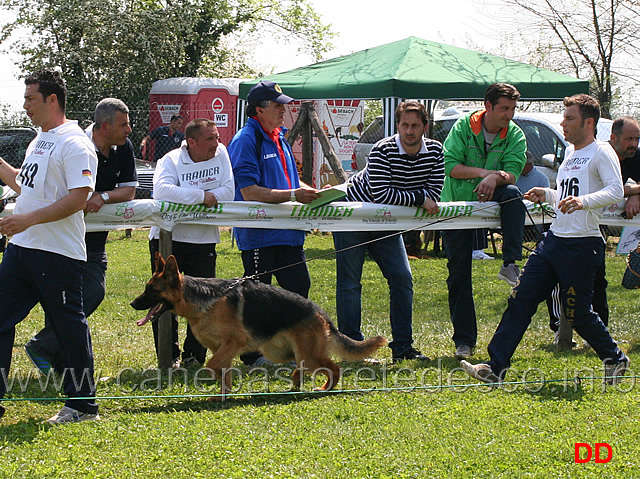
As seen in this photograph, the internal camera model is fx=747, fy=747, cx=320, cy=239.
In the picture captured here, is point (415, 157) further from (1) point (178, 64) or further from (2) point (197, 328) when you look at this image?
(1) point (178, 64)

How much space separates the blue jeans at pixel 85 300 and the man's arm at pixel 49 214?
1.21 metres

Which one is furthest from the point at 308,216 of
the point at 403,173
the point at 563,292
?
the point at 563,292

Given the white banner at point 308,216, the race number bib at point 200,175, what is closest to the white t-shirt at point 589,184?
the white banner at point 308,216

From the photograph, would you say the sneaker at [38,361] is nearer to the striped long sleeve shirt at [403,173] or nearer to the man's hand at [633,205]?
the striped long sleeve shirt at [403,173]

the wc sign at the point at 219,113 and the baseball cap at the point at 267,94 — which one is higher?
the wc sign at the point at 219,113

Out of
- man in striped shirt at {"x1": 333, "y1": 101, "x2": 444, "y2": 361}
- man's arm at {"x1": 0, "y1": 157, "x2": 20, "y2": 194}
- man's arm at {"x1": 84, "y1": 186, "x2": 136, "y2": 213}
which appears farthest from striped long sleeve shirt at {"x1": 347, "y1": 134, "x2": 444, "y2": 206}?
man's arm at {"x1": 0, "y1": 157, "x2": 20, "y2": 194}

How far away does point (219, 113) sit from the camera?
70.5 ft

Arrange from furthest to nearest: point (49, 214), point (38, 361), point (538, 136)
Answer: point (538, 136), point (38, 361), point (49, 214)

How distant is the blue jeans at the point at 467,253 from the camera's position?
6.38 meters

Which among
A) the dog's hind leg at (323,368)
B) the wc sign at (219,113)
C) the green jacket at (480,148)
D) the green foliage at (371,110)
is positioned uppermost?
the green foliage at (371,110)

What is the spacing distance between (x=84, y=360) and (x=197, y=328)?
849mm

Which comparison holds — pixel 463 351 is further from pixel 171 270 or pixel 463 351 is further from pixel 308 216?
pixel 171 270

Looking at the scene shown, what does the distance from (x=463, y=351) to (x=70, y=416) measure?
11.0 ft

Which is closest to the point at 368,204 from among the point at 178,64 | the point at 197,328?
the point at 197,328
